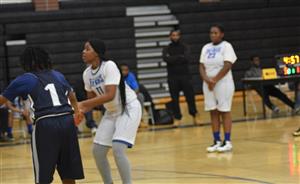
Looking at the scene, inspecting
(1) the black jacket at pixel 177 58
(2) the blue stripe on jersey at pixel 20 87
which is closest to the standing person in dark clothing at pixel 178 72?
(1) the black jacket at pixel 177 58

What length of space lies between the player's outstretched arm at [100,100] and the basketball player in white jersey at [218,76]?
3.80m

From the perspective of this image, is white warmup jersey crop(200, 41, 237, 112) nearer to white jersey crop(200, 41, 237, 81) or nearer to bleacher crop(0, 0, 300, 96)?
white jersey crop(200, 41, 237, 81)

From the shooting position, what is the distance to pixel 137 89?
15.0m

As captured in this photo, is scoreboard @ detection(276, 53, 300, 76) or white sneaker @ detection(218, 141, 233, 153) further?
scoreboard @ detection(276, 53, 300, 76)

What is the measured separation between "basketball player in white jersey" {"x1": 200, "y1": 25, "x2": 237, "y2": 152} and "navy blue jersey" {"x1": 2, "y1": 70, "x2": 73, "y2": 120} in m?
4.62

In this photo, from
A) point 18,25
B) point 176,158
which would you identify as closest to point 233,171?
point 176,158

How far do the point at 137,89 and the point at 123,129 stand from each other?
739 cm

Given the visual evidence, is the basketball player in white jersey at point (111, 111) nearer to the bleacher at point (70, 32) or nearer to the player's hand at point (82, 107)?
the player's hand at point (82, 107)

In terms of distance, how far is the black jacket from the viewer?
15438 mm

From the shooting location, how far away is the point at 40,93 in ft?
21.9

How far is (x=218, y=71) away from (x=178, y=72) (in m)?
4.48

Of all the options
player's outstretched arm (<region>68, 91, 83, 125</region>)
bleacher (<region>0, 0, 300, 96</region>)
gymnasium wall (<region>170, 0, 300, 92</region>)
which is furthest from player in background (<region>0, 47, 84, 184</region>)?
gymnasium wall (<region>170, 0, 300, 92</region>)

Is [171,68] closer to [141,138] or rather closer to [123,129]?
[141,138]

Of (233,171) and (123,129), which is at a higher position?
(123,129)
